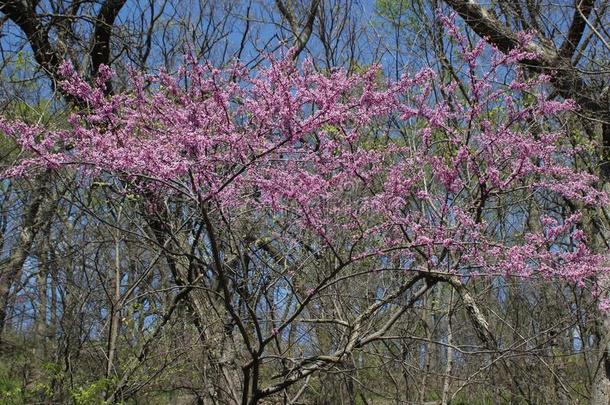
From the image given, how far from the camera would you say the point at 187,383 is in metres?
6.50

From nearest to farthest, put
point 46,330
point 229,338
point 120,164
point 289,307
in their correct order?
point 120,164 → point 229,338 → point 289,307 → point 46,330

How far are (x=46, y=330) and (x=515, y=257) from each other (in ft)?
24.1

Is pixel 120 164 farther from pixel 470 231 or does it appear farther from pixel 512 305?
pixel 512 305

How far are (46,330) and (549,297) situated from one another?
23.9ft

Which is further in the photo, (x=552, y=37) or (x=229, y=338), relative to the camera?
(x=552, y=37)

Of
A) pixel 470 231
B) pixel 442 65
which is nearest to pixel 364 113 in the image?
pixel 470 231

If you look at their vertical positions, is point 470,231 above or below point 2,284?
below

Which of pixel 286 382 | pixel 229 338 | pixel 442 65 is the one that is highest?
pixel 442 65

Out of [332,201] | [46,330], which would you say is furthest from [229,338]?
[46,330]

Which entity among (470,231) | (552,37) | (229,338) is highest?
(552,37)

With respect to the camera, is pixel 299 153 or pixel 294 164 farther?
pixel 294 164

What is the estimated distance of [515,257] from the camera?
4340 millimetres

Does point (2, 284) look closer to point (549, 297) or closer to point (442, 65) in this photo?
point (442, 65)

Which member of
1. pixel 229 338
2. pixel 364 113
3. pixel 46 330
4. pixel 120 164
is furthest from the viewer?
pixel 46 330
